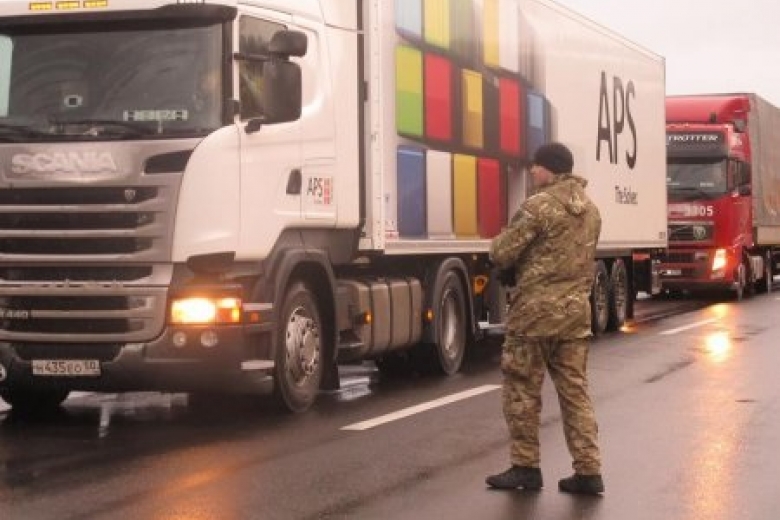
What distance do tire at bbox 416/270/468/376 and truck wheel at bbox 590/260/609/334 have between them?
4179 millimetres

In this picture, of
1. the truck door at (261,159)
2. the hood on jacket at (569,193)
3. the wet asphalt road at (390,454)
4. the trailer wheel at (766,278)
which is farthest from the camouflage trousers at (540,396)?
the trailer wheel at (766,278)

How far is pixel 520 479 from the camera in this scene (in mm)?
7039

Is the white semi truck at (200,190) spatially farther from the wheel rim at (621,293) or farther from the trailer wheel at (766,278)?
the trailer wheel at (766,278)

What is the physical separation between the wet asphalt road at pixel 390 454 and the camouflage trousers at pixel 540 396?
0.74 ft

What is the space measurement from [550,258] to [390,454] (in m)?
1.86

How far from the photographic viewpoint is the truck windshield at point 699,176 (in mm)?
25531

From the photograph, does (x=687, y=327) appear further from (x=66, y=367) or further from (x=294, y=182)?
(x=66, y=367)

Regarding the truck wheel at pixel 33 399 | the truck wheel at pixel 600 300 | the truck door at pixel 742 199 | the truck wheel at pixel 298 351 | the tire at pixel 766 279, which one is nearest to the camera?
the truck wheel at pixel 298 351

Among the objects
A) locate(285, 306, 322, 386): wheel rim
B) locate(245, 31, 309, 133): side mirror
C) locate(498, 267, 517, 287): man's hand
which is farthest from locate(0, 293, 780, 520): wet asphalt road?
locate(245, 31, 309, 133): side mirror

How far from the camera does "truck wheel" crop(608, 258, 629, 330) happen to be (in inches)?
698

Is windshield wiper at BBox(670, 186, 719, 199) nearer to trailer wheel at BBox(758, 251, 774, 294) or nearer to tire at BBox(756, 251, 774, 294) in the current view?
tire at BBox(756, 251, 774, 294)

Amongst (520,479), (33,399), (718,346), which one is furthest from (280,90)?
(718,346)

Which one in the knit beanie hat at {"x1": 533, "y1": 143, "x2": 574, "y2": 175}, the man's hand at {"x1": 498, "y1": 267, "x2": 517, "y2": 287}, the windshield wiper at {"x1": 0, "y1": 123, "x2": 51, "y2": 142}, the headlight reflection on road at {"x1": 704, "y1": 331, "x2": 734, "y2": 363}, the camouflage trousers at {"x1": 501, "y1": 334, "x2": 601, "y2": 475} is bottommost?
the headlight reflection on road at {"x1": 704, "y1": 331, "x2": 734, "y2": 363}

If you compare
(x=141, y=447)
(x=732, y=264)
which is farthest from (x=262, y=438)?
(x=732, y=264)
